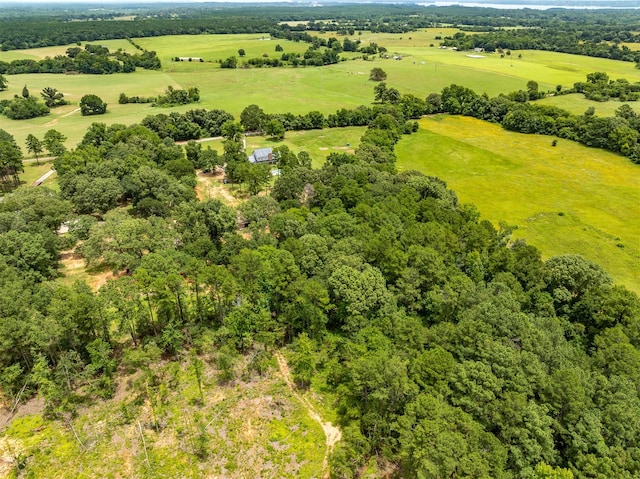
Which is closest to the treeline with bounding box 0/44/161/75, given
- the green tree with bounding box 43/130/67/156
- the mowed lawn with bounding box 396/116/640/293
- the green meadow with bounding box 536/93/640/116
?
the green tree with bounding box 43/130/67/156

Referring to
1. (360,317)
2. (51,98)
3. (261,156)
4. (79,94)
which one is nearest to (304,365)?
(360,317)

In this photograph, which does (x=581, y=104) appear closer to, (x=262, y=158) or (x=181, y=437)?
(x=262, y=158)

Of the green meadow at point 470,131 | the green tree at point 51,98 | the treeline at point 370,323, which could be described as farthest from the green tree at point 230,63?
the treeline at point 370,323

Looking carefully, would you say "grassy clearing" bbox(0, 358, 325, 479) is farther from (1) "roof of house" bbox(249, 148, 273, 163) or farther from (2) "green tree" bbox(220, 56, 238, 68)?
(2) "green tree" bbox(220, 56, 238, 68)

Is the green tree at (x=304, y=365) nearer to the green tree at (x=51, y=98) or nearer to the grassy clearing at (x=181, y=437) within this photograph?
the grassy clearing at (x=181, y=437)

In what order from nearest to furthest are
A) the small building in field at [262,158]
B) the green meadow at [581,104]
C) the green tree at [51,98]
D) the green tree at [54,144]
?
the green tree at [54,144] < the small building in field at [262,158] < the green meadow at [581,104] < the green tree at [51,98]

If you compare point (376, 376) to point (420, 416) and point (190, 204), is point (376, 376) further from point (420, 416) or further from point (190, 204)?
point (190, 204)
